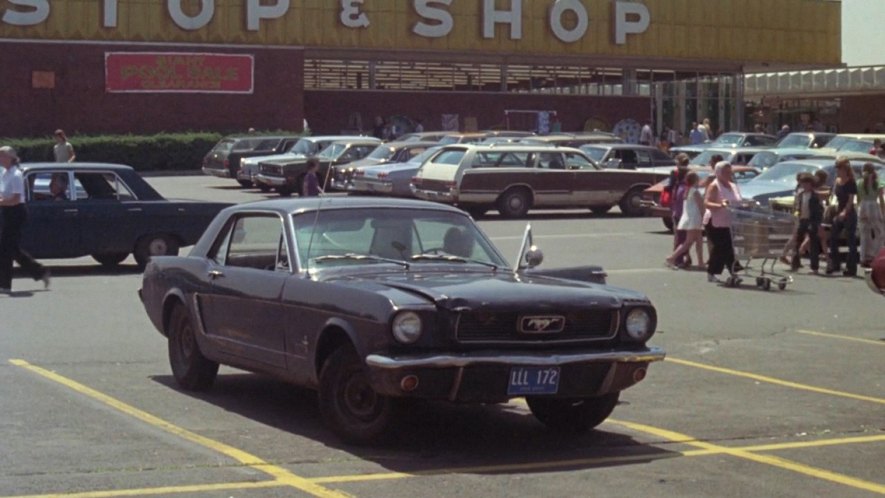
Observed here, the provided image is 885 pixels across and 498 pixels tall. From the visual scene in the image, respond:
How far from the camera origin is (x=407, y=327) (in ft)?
27.2

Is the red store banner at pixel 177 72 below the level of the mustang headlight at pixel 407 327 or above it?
above

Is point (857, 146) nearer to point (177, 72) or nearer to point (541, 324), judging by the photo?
point (177, 72)

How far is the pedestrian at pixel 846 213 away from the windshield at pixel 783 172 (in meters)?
5.72

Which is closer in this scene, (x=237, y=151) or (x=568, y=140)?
(x=568, y=140)

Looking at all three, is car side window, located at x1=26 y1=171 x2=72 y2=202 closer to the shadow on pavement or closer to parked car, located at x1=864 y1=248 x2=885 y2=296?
the shadow on pavement

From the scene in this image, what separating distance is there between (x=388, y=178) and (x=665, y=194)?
8446 mm

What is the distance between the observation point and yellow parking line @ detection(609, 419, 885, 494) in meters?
7.99

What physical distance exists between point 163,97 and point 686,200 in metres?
30.9

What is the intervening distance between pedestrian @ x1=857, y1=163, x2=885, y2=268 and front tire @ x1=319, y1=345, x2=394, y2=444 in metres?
13.0

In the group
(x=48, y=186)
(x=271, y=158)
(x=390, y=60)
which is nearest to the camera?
(x=48, y=186)

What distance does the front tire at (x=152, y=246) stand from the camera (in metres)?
20.2

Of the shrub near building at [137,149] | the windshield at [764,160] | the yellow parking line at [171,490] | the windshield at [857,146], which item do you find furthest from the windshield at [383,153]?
the yellow parking line at [171,490]

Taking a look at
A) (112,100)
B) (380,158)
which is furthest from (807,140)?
(112,100)

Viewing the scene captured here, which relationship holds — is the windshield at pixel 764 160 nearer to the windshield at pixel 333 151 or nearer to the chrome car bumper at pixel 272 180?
the windshield at pixel 333 151
